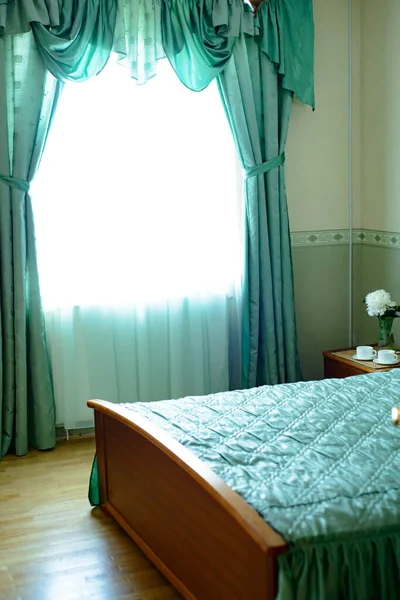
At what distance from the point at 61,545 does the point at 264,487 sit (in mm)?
1081

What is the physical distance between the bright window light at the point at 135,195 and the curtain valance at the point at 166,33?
0.39 ft

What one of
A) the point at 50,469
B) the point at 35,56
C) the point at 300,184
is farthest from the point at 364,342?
the point at 35,56

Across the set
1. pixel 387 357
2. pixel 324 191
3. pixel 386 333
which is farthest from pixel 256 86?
pixel 387 357

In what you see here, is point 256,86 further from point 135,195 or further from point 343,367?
point 343,367

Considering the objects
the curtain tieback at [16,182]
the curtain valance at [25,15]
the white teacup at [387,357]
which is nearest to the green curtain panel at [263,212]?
the white teacup at [387,357]

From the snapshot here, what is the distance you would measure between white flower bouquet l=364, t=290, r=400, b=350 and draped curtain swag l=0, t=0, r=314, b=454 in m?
0.51

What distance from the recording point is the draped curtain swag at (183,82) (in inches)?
151

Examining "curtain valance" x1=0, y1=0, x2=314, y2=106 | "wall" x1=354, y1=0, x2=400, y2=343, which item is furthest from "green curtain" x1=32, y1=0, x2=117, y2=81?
"wall" x1=354, y1=0, x2=400, y2=343

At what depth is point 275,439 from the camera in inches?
106

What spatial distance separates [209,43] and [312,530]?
2.85m

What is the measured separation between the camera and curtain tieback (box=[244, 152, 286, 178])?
4336mm

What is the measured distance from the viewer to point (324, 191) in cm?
469

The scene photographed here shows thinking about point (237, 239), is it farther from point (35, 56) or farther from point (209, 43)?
point (35, 56)

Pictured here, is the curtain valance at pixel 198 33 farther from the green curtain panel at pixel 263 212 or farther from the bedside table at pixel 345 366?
the bedside table at pixel 345 366
